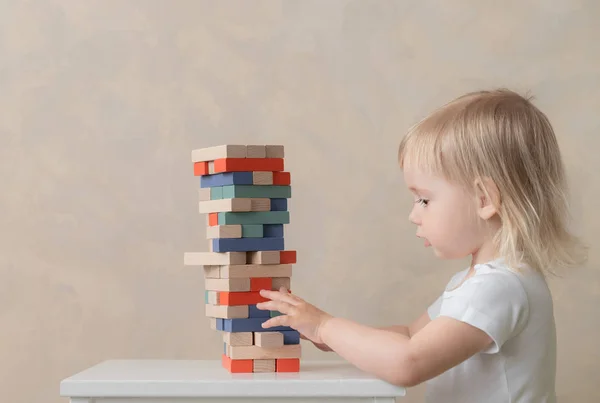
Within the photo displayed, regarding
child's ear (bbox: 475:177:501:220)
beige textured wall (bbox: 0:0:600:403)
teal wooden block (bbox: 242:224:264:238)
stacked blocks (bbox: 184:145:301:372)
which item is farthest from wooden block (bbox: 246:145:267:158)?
beige textured wall (bbox: 0:0:600:403)

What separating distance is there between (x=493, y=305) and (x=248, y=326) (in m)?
0.35

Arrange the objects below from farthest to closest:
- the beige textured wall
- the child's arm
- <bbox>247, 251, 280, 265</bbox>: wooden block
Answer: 1. the beige textured wall
2. <bbox>247, 251, 280, 265</bbox>: wooden block
3. the child's arm

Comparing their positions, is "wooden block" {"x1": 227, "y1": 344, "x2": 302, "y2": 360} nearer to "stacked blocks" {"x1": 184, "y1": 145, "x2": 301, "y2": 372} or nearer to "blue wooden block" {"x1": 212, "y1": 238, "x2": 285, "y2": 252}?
"stacked blocks" {"x1": 184, "y1": 145, "x2": 301, "y2": 372}

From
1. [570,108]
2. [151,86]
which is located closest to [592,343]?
[570,108]

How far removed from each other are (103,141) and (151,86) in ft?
0.55

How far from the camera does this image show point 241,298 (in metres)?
1.21

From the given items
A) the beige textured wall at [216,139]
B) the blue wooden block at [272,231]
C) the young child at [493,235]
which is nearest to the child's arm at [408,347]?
the young child at [493,235]

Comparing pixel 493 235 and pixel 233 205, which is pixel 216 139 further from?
pixel 493 235

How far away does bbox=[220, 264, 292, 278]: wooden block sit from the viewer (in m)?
1.21

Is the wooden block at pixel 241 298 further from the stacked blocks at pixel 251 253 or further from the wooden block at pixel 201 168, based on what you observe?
the wooden block at pixel 201 168

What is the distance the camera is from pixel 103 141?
6.24ft

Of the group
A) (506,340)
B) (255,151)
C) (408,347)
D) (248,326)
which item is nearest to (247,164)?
(255,151)

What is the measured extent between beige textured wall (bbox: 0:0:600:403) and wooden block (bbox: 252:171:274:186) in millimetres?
693

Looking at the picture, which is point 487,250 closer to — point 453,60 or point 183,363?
point 183,363
